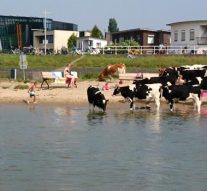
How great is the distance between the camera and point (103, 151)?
17.1m

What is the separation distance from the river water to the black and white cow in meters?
0.60

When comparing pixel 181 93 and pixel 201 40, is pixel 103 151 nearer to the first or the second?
pixel 181 93

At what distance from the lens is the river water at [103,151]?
13367 mm

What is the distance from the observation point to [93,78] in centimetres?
3794

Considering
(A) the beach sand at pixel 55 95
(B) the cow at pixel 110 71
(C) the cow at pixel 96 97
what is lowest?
(A) the beach sand at pixel 55 95

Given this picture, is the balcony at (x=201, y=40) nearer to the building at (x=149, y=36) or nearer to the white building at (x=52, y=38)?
the building at (x=149, y=36)

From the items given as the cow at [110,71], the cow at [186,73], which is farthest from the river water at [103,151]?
the cow at [110,71]

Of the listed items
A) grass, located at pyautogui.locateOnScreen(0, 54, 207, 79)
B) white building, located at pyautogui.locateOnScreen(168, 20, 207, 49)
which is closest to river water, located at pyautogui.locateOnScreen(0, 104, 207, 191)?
grass, located at pyautogui.locateOnScreen(0, 54, 207, 79)

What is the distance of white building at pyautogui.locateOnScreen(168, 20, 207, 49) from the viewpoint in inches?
2430

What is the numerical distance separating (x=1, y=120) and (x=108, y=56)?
25.6 metres

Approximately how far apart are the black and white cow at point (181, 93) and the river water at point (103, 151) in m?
0.60

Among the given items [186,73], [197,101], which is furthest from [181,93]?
[186,73]

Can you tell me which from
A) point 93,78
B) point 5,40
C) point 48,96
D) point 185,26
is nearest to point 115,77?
point 93,78

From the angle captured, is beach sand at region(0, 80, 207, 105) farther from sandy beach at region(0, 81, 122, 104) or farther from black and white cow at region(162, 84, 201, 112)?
black and white cow at region(162, 84, 201, 112)
